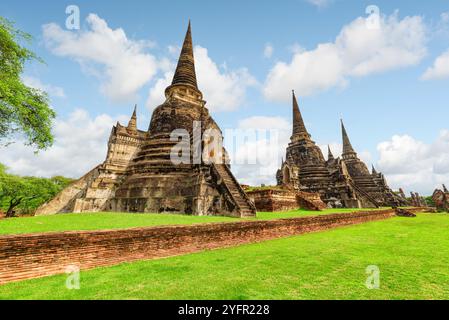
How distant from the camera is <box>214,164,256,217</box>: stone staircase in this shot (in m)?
11.0

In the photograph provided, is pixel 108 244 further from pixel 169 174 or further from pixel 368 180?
pixel 368 180

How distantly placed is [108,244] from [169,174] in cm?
894

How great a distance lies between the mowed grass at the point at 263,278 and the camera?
322cm

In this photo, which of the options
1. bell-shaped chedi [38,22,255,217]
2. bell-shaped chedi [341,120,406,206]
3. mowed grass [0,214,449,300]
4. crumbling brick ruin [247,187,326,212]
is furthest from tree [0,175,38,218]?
bell-shaped chedi [341,120,406,206]

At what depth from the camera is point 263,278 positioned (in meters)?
3.88

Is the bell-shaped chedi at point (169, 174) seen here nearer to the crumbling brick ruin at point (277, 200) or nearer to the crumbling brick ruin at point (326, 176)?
the crumbling brick ruin at point (277, 200)

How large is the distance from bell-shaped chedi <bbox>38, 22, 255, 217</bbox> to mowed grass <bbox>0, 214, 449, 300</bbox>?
19.3 feet

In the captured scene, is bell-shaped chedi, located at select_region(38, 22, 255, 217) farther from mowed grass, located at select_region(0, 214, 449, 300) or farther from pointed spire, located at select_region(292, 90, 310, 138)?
pointed spire, located at select_region(292, 90, 310, 138)

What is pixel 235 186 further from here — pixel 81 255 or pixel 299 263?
pixel 81 255

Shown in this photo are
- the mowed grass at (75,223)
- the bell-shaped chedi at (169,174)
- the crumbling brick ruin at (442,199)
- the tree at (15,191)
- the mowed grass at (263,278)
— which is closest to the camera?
the mowed grass at (263,278)

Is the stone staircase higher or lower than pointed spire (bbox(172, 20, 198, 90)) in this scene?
lower

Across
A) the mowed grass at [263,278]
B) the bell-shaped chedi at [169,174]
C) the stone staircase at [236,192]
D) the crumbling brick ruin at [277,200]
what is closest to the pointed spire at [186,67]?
the bell-shaped chedi at [169,174]

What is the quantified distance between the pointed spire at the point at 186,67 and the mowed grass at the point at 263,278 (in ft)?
56.7
